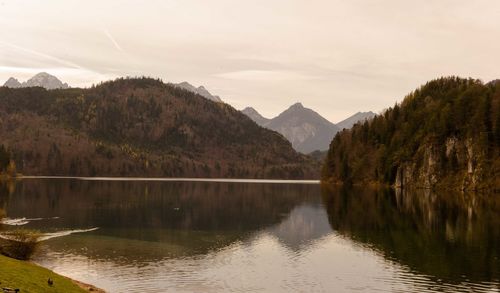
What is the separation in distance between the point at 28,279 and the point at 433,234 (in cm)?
6724

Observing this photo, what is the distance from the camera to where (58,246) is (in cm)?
7575

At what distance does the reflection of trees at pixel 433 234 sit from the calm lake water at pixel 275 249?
0.50 feet

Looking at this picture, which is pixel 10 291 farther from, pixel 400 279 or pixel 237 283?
pixel 400 279

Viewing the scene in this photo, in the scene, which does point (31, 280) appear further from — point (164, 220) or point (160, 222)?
point (164, 220)

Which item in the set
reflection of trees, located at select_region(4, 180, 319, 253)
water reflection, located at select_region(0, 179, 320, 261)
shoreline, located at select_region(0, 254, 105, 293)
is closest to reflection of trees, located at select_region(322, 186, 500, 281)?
reflection of trees, located at select_region(4, 180, 319, 253)

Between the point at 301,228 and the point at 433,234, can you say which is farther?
the point at 301,228

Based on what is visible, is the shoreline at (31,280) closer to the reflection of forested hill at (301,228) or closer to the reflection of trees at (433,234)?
the reflection of trees at (433,234)

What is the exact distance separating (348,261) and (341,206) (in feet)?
270

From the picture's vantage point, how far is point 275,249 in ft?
254

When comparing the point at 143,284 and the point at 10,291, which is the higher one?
the point at 10,291

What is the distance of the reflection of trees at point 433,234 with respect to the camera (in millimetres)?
60375

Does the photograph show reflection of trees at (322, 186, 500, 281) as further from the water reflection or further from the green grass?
the green grass

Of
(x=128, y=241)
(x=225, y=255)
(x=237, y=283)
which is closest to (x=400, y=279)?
(x=237, y=283)

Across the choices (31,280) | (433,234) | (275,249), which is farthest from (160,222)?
(31,280)
